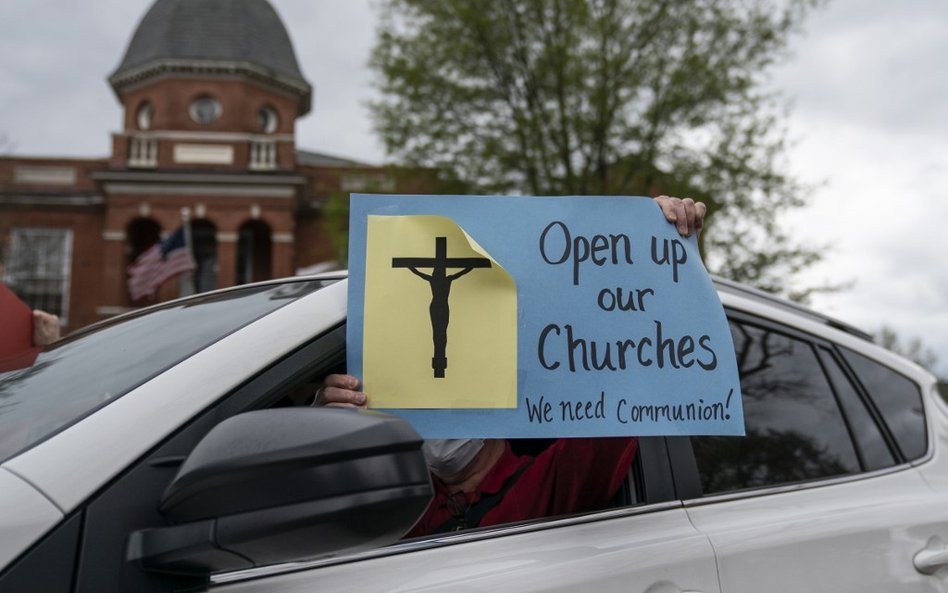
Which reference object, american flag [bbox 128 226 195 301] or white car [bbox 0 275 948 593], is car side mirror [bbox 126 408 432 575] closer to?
white car [bbox 0 275 948 593]

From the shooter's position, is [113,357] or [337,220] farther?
[337,220]

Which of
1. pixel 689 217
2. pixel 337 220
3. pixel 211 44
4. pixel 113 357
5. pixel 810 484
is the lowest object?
pixel 810 484

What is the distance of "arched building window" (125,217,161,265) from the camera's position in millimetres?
28986

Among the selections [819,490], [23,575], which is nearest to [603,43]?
[819,490]

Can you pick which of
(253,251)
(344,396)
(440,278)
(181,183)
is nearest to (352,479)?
(344,396)

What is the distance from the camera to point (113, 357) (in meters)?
1.71

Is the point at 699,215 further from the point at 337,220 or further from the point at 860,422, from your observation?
the point at 337,220

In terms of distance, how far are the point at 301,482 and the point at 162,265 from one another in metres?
19.7

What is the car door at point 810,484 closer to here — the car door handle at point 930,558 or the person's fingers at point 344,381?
the car door handle at point 930,558

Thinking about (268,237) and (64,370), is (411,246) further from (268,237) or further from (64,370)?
(268,237)

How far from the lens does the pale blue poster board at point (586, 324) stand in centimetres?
161

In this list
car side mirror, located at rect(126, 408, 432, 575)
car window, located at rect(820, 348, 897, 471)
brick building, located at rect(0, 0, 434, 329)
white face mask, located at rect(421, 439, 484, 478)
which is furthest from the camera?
brick building, located at rect(0, 0, 434, 329)

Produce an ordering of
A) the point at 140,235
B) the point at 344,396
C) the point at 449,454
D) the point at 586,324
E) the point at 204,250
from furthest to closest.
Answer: the point at 140,235 < the point at 204,250 < the point at 449,454 < the point at 586,324 < the point at 344,396

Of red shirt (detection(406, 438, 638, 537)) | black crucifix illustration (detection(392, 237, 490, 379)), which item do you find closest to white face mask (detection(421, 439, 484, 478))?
red shirt (detection(406, 438, 638, 537))
